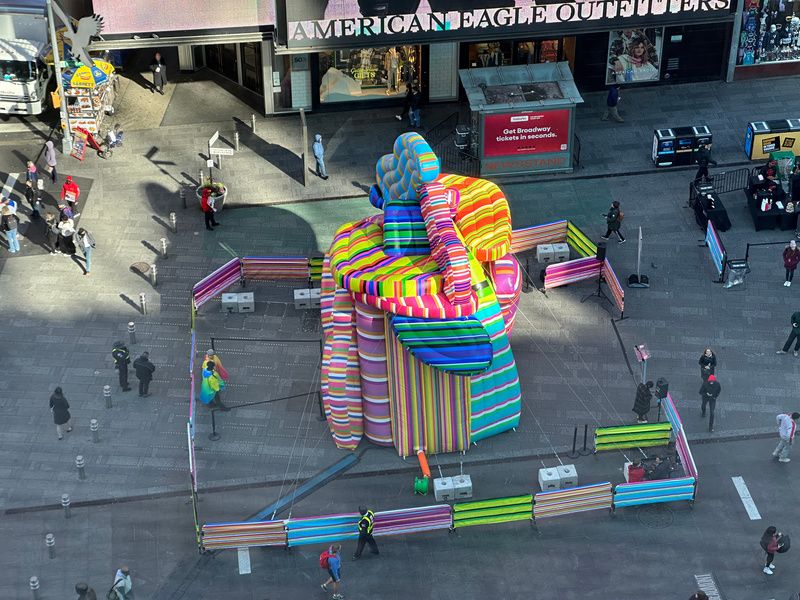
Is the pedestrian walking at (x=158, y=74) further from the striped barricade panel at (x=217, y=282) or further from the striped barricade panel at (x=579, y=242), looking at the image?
the striped barricade panel at (x=579, y=242)

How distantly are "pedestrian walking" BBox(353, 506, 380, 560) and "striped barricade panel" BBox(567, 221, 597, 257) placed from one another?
14564 millimetres

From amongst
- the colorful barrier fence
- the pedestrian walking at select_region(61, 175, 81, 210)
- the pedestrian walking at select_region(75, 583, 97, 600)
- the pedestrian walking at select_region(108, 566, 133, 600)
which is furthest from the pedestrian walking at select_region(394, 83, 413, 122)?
the pedestrian walking at select_region(75, 583, 97, 600)

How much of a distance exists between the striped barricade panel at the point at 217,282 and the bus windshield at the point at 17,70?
44.4ft

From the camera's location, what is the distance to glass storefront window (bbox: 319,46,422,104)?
59.0 m

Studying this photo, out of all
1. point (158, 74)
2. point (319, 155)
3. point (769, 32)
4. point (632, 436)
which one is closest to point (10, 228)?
point (319, 155)

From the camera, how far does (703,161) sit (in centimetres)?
5428

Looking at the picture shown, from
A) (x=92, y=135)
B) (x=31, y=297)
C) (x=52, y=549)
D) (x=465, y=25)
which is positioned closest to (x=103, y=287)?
(x=31, y=297)

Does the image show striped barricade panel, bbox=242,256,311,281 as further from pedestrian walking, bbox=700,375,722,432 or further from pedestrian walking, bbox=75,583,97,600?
pedestrian walking, bbox=75,583,97,600

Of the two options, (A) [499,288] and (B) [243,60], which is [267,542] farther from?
(B) [243,60]

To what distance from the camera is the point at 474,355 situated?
38531 millimetres

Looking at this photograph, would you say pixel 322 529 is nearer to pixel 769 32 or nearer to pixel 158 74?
pixel 158 74

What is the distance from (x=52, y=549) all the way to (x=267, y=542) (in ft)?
18.4

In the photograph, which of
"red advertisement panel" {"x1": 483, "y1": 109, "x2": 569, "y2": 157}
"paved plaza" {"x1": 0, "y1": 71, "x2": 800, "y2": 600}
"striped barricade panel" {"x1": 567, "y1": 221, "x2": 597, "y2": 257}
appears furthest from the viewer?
"red advertisement panel" {"x1": 483, "y1": 109, "x2": 569, "y2": 157}

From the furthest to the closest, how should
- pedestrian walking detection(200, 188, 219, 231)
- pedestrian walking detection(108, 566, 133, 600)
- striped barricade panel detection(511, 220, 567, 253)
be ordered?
pedestrian walking detection(200, 188, 219, 231) < striped barricade panel detection(511, 220, 567, 253) < pedestrian walking detection(108, 566, 133, 600)
